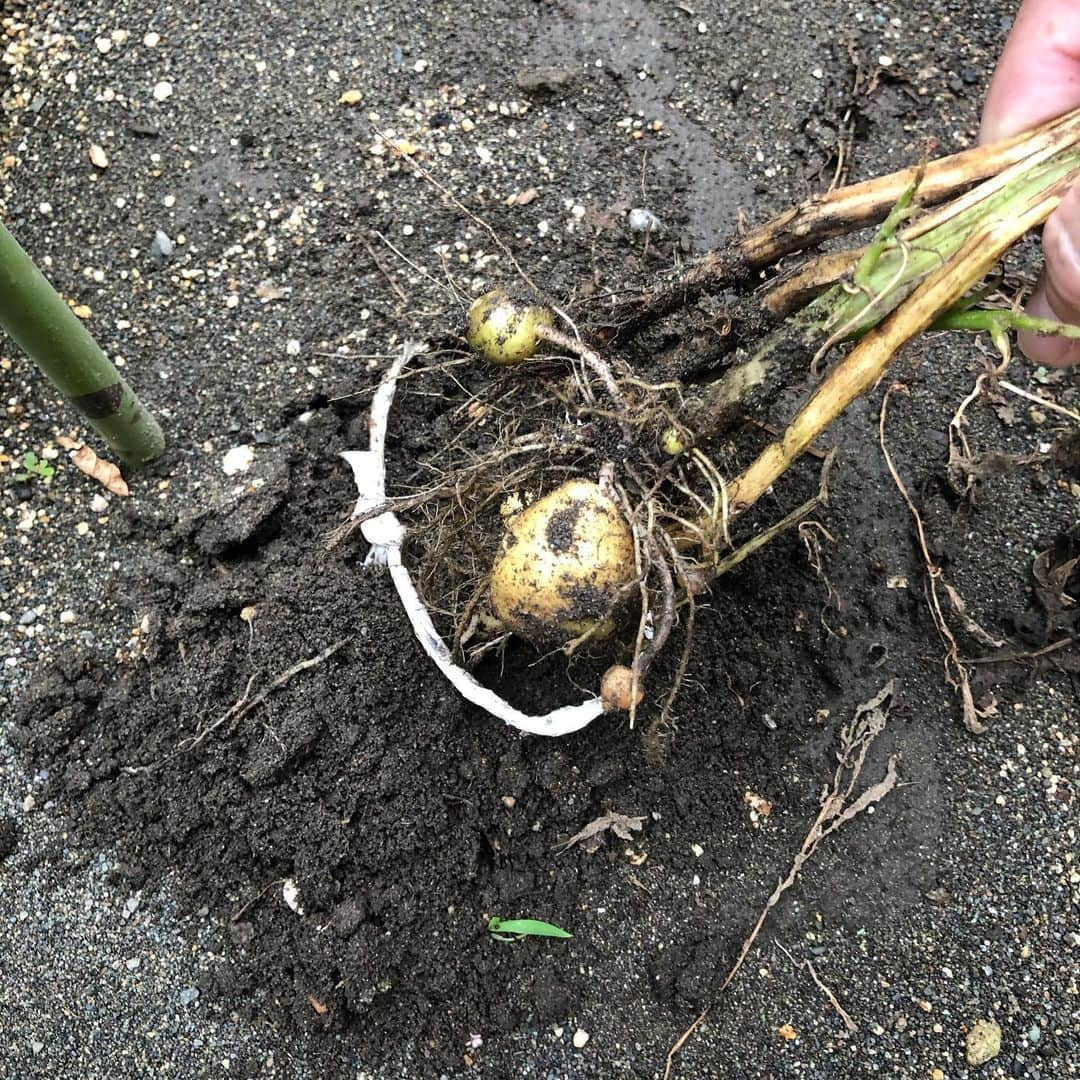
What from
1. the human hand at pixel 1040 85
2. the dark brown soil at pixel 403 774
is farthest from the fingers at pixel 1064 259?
the dark brown soil at pixel 403 774

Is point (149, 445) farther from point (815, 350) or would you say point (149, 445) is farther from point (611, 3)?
point (611, 3)

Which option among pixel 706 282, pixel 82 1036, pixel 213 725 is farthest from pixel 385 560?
pixel 82 1036

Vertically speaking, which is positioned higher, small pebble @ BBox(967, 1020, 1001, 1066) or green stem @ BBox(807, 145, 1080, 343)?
green stem @ BBox(807, 145, 1080, 343)

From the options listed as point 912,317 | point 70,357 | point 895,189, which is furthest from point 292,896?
point 895,189

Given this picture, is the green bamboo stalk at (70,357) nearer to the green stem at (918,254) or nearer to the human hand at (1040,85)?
the green stem at (918,254)

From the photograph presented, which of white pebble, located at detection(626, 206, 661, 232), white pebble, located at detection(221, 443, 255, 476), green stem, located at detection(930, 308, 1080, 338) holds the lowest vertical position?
white pebble, located at detection(626, 206, 661, 232)

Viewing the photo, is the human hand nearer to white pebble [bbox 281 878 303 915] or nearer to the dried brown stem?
the dried brown stem

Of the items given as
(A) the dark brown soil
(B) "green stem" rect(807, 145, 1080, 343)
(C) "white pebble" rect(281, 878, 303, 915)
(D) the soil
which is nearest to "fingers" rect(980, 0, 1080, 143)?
(B) "green stem" rect(807, 145, 1080, 343)
